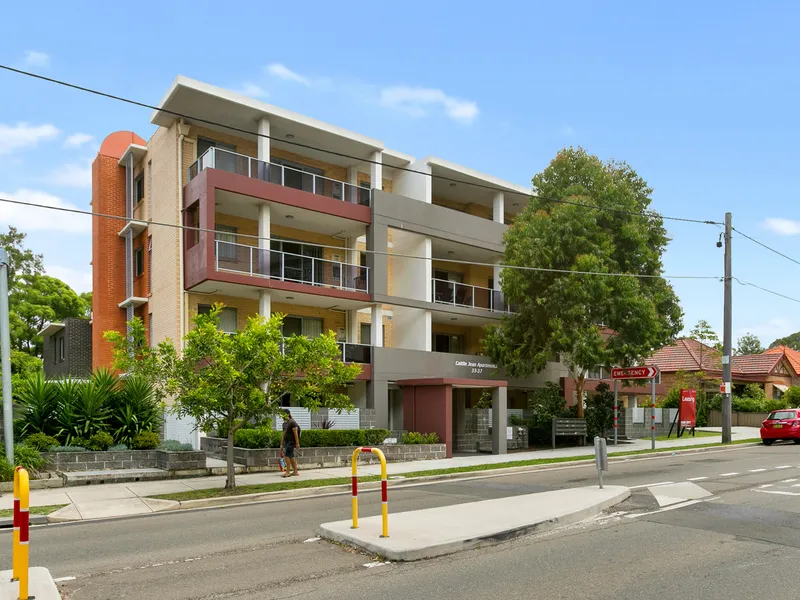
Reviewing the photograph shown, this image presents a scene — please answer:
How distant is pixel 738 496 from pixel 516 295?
16.3 metres

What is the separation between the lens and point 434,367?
1158 inches

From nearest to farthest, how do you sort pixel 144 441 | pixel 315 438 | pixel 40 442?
pixel 40 442
pixel 144 441
pixel 315 438

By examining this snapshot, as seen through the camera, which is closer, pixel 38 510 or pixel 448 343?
pixel 38 510

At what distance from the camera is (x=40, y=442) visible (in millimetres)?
17969

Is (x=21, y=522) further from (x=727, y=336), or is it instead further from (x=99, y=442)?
(x=727, y=336)

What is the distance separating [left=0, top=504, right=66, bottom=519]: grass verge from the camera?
40.7 feet

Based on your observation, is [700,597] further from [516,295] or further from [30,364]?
[30,364]

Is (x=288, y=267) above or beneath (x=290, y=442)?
above

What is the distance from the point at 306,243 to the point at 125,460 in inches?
432

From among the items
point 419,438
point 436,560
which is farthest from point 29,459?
point 436,560

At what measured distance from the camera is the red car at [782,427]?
98.5 ft

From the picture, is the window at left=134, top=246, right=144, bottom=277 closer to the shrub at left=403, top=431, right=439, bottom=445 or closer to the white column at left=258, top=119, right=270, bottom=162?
the white column at left=258, top=119, right=270, bottom=162

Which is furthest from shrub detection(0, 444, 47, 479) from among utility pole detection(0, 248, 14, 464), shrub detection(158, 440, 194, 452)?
shrub detection(158, 440, 194, 452)

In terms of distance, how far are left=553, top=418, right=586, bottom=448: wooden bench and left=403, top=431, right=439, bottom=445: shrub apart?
5.96 metres
